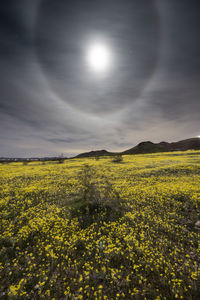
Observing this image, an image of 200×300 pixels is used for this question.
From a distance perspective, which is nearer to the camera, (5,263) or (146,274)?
(146,274)

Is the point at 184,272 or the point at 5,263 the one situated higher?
the point at 5,263

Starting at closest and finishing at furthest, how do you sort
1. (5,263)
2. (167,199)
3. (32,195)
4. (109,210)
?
(5,263), (109,210), (167,199), (32,195)

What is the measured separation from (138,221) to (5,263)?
310 inches

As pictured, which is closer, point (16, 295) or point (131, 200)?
point (16, 295)

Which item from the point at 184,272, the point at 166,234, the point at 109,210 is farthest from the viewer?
the point at 109,210

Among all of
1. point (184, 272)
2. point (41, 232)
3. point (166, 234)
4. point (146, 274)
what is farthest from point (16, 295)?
point (166, 234)

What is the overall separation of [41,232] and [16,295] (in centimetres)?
333

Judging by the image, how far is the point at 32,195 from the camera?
530 inches

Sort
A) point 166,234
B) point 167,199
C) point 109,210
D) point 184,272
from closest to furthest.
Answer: point 184,272
point 166,234
point 109,210
point 167,199

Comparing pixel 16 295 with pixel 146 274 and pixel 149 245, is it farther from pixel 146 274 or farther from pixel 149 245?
pixel 149 245

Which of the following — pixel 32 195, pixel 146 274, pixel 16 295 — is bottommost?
pixel 146 274

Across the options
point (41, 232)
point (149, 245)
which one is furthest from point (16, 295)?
point (149, 245)

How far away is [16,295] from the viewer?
4.31m

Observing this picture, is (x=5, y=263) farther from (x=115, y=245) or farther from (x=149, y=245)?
(x=149, y=245)
